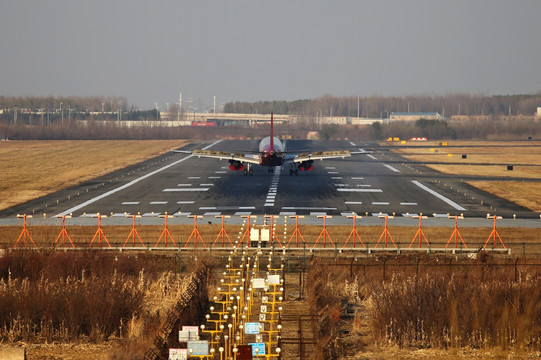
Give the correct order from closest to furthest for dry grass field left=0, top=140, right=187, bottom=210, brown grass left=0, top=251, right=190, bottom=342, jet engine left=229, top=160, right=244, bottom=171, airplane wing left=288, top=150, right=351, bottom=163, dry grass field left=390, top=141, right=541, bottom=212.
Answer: brown grass left=0, top=251, right=190, bottom=342
dry grass field left=390, top=141, right=541, bottom=212
dry grass field left=0, top=140, right=187, bottom=210
airplane wing left=288, top=150, right=351, bottom=163
jet engine left=229, top=160, right=244, bottom=171

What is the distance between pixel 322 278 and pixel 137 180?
199 ft

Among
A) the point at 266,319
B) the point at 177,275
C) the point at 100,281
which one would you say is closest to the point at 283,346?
the point at 266,319

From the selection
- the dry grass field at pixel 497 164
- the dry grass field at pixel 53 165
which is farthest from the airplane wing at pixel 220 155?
the dry grass field at pixel 497 164

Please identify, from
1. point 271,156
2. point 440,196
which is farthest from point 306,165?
point 440,196

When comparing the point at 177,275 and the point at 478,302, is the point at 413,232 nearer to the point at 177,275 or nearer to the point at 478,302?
the point at 177,275

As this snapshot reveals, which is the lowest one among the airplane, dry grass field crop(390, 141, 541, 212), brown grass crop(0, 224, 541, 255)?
brown grass crop(0, 224, 541, 255)

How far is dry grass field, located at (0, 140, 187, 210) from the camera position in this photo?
290 feet

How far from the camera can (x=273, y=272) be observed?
4569 cm

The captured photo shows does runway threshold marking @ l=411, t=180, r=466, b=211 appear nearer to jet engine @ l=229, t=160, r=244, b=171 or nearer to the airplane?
the airplane

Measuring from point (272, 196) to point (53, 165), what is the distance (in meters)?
53.3

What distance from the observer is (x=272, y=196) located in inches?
3167

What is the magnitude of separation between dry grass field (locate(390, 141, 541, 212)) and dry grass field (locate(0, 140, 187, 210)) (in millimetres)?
45393

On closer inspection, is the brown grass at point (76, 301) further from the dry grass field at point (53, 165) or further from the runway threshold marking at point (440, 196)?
the runway threshold marking at point (440, 196)

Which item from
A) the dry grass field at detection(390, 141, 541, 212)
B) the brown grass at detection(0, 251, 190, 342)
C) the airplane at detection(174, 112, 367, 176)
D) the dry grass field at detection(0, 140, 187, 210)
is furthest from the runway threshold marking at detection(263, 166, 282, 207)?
the brown grass at detection(0, 251, 190, 342)
